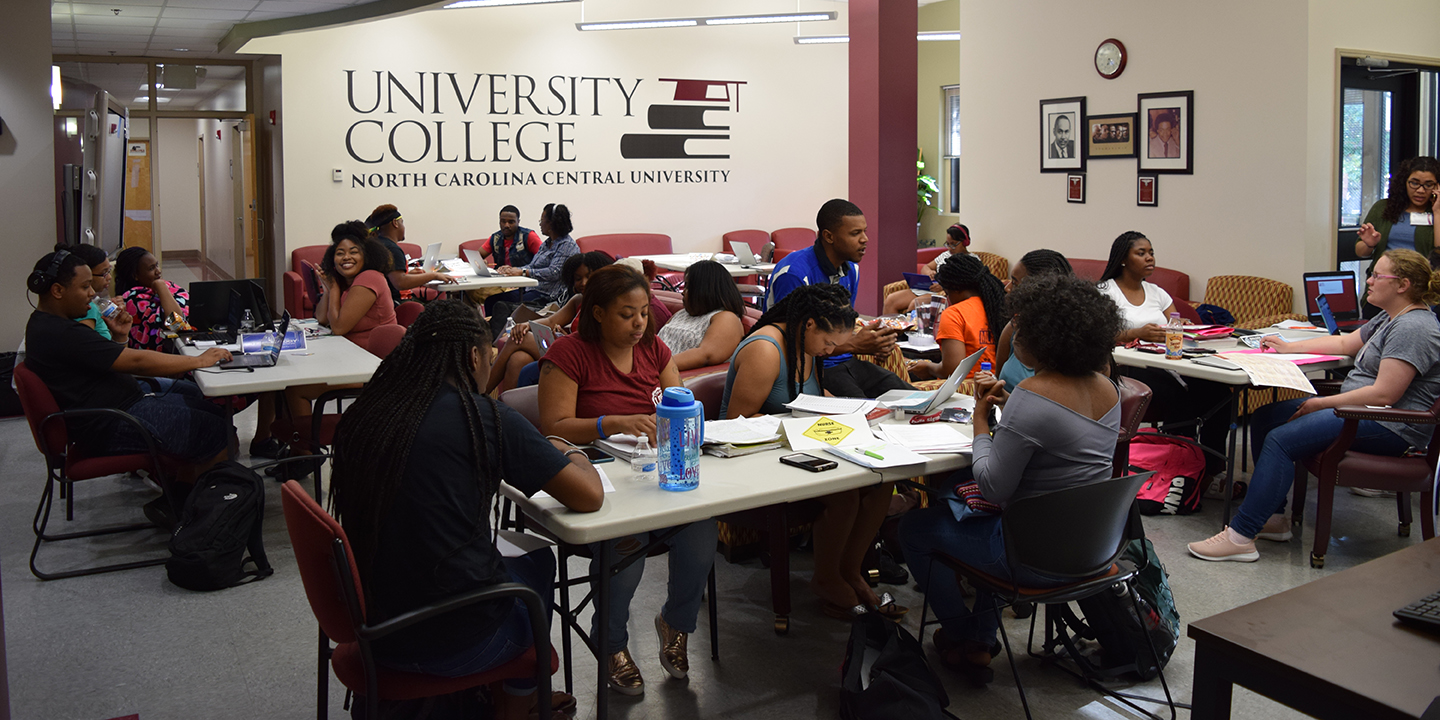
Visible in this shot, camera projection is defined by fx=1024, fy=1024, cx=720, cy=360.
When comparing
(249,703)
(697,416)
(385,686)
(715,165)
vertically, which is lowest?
(249,703)

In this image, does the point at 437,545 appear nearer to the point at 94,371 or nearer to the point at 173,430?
the point at 173,430

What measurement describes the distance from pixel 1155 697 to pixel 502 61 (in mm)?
9859

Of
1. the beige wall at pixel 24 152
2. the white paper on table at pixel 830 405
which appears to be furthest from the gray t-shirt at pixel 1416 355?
the beige wall at pixel 24 152

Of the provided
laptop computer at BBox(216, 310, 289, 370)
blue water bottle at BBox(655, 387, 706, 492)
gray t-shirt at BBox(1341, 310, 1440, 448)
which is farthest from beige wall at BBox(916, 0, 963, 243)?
blue water bottle at BBox(655, 387, 706, 492)

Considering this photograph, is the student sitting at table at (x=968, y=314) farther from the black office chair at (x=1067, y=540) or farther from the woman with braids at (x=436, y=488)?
the woman with braids at (x=436, y=488)

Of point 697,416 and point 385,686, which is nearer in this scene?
point 385,686

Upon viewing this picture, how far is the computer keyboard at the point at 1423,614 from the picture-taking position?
1.76m

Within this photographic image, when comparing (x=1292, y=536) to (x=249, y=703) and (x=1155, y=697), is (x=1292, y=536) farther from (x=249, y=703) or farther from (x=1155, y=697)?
(x=249, y=703)

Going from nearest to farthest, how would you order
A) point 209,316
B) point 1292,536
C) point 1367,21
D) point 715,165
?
point 1292,536 < point 209,316 < point 1367,21 < point 715,165

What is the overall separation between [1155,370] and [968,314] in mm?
1367

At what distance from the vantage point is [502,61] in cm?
1116

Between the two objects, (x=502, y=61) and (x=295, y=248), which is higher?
(x=502, y=61)

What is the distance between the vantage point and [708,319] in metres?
4.62

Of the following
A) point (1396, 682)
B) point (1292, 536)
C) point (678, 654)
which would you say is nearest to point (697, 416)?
point (678, 654)
